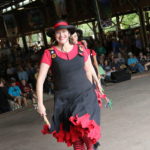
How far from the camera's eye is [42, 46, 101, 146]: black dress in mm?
3506

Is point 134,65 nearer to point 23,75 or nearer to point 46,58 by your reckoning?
point 23,75

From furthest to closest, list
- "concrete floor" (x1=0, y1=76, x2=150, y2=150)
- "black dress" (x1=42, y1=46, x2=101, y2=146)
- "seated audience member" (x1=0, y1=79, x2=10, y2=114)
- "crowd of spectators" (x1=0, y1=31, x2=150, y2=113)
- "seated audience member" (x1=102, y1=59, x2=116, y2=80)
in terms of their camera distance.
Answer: "seated audience member" (x1=102, y1=59, x2=116, y2=80) < "crowd of spectators" (x1=0, y1=31, x2=150, y2=113) < "seated audience member" (x1=0, y1=79, x2=10, y2=114) < "concrete floor" (x1=0, y1=76, x2=150, y2=150) < "black dress" (x1=42, y1=46, x2=101, y2=146)

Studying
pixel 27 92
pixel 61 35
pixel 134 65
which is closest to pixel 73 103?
pixel 61 35

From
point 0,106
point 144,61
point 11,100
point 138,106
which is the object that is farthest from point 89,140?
point 144,61

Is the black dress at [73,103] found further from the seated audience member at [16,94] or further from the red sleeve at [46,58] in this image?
the seated audience member at [16,94]

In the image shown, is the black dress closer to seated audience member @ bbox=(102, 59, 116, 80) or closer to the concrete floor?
the concrete floor

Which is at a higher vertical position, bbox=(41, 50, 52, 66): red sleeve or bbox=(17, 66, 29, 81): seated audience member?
bbox=(41, 50, 52, 66): red sleeve

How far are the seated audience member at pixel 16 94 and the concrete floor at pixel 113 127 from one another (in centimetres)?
118

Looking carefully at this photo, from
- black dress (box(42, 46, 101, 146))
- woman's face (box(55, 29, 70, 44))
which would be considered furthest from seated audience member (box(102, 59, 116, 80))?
woman's face (box(55, 29, 70, 44))

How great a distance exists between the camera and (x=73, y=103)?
11.9 feet

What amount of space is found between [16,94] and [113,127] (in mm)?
5394

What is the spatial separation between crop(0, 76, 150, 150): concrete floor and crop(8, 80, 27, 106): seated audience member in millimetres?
1183

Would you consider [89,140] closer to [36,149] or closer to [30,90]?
[36,149]

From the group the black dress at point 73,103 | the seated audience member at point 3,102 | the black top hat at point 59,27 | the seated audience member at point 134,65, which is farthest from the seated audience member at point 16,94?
the black top hat at point 59,27
